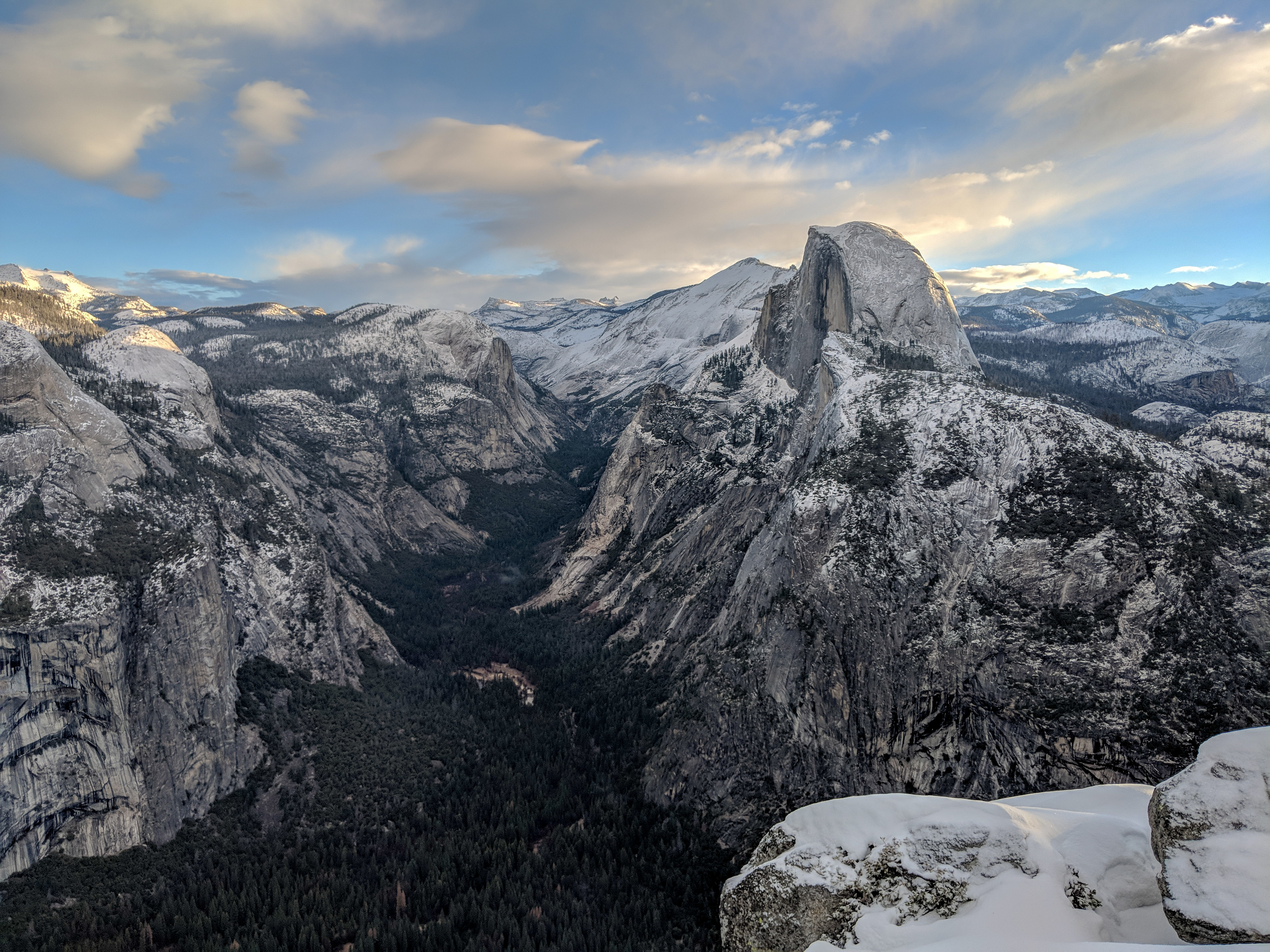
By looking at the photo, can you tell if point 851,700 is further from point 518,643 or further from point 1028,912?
point 518,643

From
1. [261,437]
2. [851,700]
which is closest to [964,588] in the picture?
[851,700]

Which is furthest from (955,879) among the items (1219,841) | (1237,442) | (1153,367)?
(1153,367)

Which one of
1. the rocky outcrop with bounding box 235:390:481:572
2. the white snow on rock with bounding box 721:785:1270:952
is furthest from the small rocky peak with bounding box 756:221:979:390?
the rocky outcrop with bounding box 235:390:481:572

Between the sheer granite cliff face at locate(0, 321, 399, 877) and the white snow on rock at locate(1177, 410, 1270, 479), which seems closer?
the sheer granite cliff face at locate(0, 321, 399, 877)

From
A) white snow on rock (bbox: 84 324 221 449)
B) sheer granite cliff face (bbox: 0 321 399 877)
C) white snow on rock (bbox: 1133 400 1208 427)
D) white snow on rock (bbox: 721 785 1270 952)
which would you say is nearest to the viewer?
white snow on rock (bbox: 721 785 1270 952)

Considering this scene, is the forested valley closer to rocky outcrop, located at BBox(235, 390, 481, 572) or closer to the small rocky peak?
rocky outcrop, located at BBox(235, 390, 481, 572)

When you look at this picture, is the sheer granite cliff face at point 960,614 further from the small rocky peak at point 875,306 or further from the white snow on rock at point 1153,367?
the white snow on rock at point 1153,367
